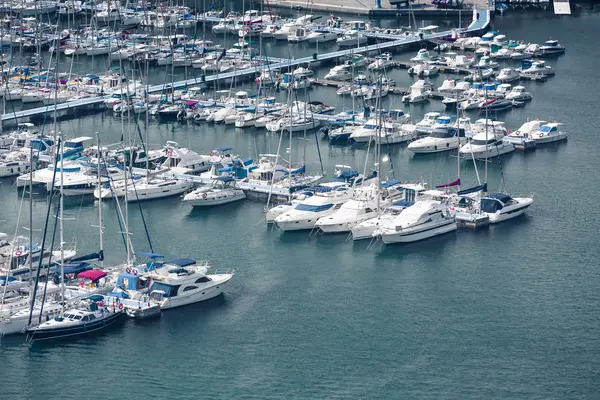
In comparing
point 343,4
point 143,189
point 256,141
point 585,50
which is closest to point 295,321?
point 143,189

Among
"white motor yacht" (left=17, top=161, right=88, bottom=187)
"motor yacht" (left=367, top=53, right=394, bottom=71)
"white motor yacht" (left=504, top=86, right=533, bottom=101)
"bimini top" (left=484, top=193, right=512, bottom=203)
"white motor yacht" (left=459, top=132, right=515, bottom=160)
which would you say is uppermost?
"motor yacht" (left=367, top=53, right=394, bottom=71)

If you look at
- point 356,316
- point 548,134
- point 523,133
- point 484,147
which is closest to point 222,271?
point 356,316

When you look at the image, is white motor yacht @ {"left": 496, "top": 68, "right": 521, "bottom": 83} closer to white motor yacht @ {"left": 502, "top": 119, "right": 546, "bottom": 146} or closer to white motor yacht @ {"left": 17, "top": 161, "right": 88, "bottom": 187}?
white motor yacht @ {"left": 502, "top": 119, "right": 546, "bottom": 146}

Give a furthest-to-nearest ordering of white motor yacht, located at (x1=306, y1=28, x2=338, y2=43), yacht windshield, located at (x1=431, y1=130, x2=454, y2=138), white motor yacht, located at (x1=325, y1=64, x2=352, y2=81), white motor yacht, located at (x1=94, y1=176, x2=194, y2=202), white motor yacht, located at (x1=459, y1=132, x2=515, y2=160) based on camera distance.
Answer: white motor yacht, located at (x1=306, y1=28, x2=338, y2=43) → white motor yacht, located at (x1=325, y1=64, x2=352, y2=81) → yacht windshield, located at (x1=431, y1=130, x2=454, y2=138) → white motor yacht, located at (x1=459, y1=132, x2=515, y2=160) → white motor yacht, located at (x1=94, y1=176, x2=194, y2=202)

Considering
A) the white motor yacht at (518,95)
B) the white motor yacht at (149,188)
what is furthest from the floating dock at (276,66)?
the white motor yacht at (518,95)

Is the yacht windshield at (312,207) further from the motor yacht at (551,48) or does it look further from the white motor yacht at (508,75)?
the motor yacht at (551,48)

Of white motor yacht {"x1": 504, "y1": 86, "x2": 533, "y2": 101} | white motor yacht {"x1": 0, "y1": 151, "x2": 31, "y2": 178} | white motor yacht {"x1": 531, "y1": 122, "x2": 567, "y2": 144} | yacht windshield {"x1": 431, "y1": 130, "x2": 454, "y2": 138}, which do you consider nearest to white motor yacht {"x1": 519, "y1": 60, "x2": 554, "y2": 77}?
white motor yacht {"x1": 504, "y1": 86, "x2": 533, "y2": 101}
